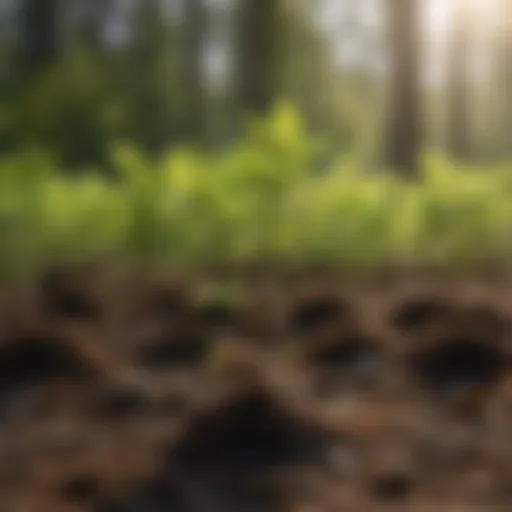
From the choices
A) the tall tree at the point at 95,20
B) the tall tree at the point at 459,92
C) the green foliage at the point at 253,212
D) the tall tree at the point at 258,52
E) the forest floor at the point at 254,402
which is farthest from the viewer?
the tall tree at the point at 459,92

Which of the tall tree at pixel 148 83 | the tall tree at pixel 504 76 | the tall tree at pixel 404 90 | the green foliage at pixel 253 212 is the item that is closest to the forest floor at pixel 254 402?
the green foliage at pixel 253 212

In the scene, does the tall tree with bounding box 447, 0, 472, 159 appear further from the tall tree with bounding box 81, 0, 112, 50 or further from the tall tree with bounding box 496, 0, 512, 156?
the tall tree with bounding box 81, 0, 112, 50

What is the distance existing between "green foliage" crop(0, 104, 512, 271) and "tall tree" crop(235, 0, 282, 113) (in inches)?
67.9

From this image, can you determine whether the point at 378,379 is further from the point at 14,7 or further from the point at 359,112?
the point at 359,112

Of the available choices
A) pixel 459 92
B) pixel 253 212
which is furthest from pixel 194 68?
pixel 253 212

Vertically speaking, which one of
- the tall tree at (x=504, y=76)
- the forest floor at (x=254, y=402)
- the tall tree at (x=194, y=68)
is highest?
the tall tree at (x=504, y=76)

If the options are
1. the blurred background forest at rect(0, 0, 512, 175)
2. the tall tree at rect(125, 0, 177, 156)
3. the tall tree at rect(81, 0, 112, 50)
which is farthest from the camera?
the tall tree at rect(125, 0, 177, 156)

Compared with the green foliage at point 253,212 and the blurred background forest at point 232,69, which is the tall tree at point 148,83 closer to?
the blurred background forest at point 232,69

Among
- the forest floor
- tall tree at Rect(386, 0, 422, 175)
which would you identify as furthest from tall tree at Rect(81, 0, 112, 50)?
the forest floor

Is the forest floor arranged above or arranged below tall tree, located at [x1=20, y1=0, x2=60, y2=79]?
below

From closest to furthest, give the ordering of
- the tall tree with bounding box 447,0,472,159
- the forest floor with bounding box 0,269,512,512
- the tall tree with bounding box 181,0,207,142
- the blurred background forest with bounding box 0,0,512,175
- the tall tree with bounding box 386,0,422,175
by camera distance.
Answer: the forest floor with bounding box 0,269,512,512 < the blurred background forest with bounding box 0,0,512,175 < the tall tree with bounding box 386,0,422,175 < the tall tree with bounding box 181,0,207,142 < the tall tree with bounding box 447,0,472,159

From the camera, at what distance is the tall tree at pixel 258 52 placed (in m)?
5.35

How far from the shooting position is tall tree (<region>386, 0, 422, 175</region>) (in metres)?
4.82

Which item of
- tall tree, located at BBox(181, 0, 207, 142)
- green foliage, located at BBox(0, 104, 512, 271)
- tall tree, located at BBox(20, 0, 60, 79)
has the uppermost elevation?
tall tree, located at BBox(181, 0, 207, 142)
